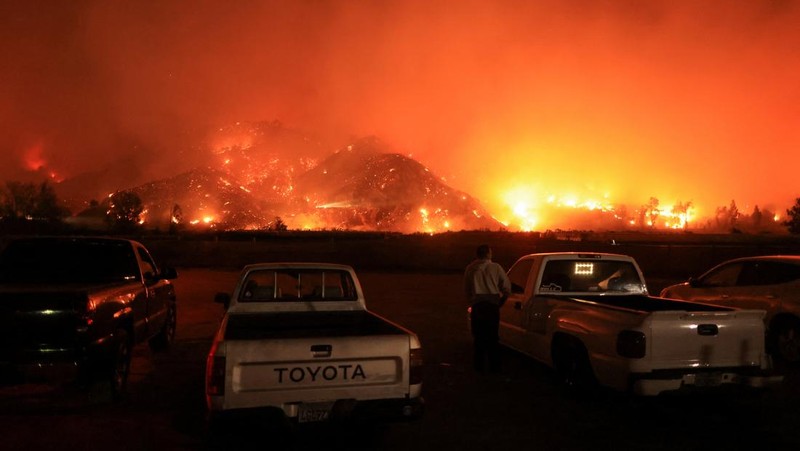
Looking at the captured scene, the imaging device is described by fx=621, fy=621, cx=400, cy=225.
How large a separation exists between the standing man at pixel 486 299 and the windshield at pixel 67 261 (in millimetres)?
4663

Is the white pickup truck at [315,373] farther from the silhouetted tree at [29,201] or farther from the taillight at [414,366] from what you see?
the silhouetted tree at [29,201]

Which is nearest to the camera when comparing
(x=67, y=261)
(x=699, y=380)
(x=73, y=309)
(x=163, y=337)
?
(x=699, y=380)

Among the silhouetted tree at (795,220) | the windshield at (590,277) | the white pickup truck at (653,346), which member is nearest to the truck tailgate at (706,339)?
the white pickup truck at (653,346)

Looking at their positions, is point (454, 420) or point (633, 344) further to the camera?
point (454, 420)

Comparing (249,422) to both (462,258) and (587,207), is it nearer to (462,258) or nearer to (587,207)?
(462,258)

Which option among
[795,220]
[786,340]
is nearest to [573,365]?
[786,340]

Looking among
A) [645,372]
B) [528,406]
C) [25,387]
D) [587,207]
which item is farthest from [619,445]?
[587,207]

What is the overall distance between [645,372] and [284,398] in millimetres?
3607

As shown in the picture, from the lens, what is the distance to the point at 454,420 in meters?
6.41

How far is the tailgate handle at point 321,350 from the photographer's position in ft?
16.4

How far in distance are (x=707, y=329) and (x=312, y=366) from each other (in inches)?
162

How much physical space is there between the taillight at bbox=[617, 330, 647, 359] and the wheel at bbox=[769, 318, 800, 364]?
14.8 feet

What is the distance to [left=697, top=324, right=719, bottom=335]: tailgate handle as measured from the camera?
637cm

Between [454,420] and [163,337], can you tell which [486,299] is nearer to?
[454,420]
